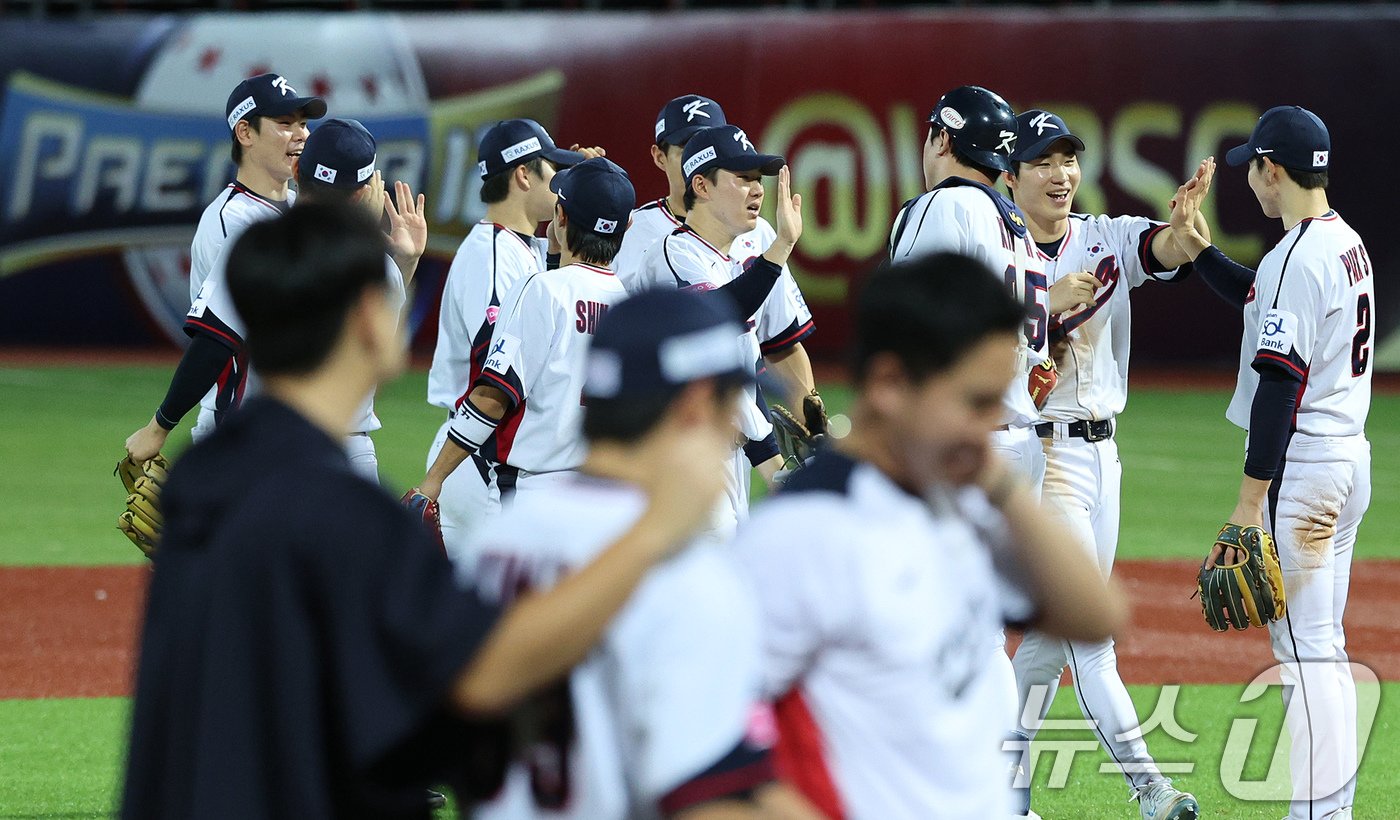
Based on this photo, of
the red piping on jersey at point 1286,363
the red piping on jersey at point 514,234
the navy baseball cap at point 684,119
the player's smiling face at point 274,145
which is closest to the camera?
the red piping on jersey at point 1286,363

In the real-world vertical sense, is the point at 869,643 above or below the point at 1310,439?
above

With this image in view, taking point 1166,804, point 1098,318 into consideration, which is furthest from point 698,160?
point 1166,804

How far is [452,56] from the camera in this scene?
19.9 metres

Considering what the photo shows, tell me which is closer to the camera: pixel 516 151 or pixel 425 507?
pixel 425 507

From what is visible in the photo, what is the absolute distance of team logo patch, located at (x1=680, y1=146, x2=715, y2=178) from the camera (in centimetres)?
649

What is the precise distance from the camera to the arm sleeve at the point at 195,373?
5605mm

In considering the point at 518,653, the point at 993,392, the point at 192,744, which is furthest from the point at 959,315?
the point at 192,744

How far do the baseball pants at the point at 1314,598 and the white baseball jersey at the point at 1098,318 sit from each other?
0.71 metres

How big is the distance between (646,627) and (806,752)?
44 cm

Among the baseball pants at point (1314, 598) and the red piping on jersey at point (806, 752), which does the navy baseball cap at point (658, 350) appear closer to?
the red piping on jersey at point (806, 752)

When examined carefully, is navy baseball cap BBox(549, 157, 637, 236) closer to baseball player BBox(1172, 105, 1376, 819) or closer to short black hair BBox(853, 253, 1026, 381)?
baseball player BBox(1172, 105, 1376, 819)

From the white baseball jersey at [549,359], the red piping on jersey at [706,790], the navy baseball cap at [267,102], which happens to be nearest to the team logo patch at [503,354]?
the white baseball jersey at [549,359]

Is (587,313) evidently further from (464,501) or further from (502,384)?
(464,501)

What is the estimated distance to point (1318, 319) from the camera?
531 centimetres
